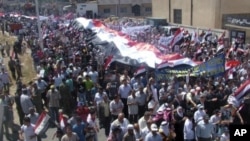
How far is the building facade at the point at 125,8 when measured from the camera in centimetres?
6631

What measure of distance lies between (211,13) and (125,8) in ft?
115

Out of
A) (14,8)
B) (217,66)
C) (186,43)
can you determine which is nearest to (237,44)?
(186,43)

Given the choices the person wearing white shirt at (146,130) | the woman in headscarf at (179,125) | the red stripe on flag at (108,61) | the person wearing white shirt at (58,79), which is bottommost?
the woman in headscarf at (179,125)

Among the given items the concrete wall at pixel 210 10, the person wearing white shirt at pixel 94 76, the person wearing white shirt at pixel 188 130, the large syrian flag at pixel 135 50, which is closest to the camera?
the person wearing white shirt at pixel 188 130

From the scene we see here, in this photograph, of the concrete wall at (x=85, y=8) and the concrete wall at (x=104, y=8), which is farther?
the concrete wall at (x=104, y=8)

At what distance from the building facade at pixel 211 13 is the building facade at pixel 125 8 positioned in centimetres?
2487

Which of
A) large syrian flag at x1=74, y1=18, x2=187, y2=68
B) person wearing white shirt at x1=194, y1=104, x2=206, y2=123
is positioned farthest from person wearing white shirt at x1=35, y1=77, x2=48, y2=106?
person wearing white shirt at x1=194, y1=104, x2=206, y2=123

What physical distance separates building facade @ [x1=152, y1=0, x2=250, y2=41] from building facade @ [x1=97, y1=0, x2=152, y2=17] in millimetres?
24869

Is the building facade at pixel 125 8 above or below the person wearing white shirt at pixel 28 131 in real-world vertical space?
above

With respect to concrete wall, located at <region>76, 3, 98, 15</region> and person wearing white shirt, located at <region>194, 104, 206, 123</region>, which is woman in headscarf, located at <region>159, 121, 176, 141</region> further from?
concrete wall, located at <region>76, 3, 98, 15</region>

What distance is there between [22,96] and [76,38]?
15780 mm

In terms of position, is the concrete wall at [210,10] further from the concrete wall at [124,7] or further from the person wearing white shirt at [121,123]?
the concrete wall at [124,7]

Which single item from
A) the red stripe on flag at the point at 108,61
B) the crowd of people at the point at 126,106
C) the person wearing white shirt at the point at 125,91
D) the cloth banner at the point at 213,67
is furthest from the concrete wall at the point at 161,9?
the person wearing white shirt at the point at 125,91

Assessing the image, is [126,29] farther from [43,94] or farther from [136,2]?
[136,2]
